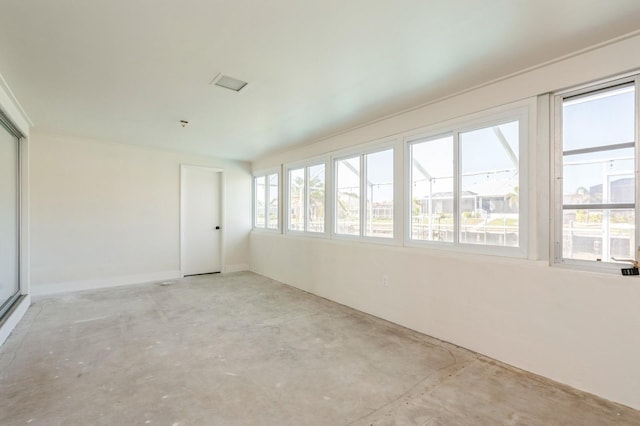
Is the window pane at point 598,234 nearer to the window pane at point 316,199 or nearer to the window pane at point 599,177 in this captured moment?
the window pane at point 599,177

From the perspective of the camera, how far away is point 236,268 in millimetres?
6570

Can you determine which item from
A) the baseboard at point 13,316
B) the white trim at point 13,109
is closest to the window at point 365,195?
the white trim at point 13,109

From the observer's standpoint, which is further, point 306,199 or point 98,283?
point 306,199

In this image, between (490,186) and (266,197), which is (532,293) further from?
(266,197)

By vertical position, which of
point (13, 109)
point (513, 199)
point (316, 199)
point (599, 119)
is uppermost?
point (13, 109)

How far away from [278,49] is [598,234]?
2.70 metres

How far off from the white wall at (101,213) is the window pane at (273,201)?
55.5 inches

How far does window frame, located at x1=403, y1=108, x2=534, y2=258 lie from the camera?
2557mm

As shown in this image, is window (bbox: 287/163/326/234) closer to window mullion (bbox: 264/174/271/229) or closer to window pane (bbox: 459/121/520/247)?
window mullion (bbox: 264/174/271/229)

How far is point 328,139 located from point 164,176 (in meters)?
3.22

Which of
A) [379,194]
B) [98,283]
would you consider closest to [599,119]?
[379,194]

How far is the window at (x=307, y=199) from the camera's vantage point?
491 centimetres

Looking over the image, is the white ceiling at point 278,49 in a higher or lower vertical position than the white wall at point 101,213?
higher

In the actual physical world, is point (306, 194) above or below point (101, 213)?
above
